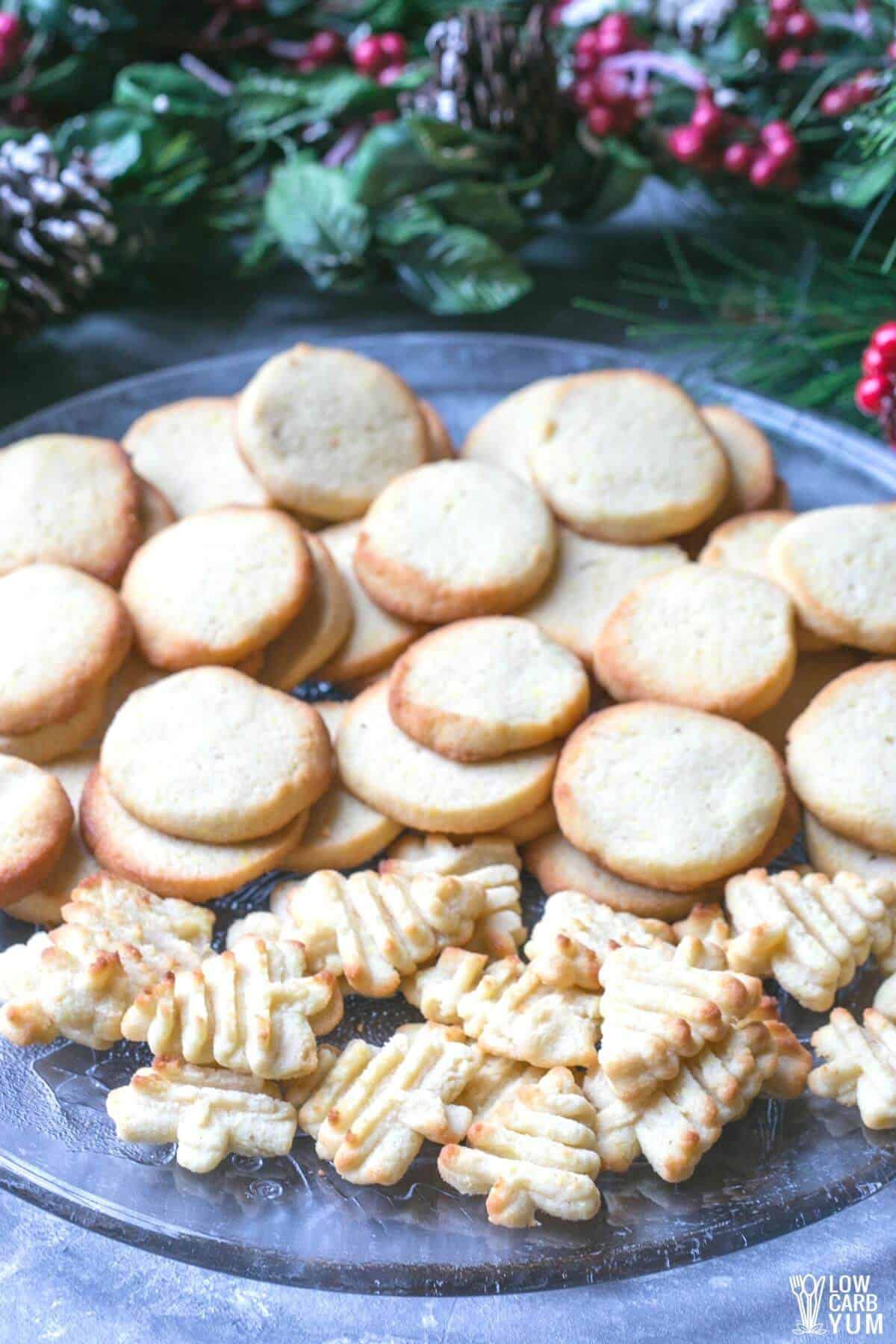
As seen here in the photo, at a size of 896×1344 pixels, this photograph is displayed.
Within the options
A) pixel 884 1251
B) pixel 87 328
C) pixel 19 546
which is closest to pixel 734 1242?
pixel 884 1251

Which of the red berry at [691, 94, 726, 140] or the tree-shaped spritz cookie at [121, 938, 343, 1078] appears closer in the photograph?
the tree-shaped spritz cookie at [121, 938, 343, 1078]

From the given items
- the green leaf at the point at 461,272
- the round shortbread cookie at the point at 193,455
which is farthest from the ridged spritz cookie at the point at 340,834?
the green leaf at the point at 461,272

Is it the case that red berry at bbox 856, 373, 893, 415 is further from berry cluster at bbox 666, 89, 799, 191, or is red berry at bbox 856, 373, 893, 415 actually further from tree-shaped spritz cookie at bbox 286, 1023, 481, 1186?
tree-shaped spritz cookie at bbox 286, 1023, 481, 1186

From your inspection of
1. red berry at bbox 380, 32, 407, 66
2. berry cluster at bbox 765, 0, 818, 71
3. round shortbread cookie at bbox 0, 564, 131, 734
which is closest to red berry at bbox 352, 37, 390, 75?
red berry at bbox 380, 32, 407, 66

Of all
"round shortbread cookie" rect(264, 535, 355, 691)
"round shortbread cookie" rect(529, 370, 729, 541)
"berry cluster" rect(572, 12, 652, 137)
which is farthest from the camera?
"berry cluster" rect(572, 12, 652, 137)

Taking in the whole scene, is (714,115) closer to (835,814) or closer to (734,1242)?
(835,814)

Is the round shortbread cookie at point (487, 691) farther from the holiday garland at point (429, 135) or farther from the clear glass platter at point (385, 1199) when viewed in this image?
the holiday garland at point (429, 135)
